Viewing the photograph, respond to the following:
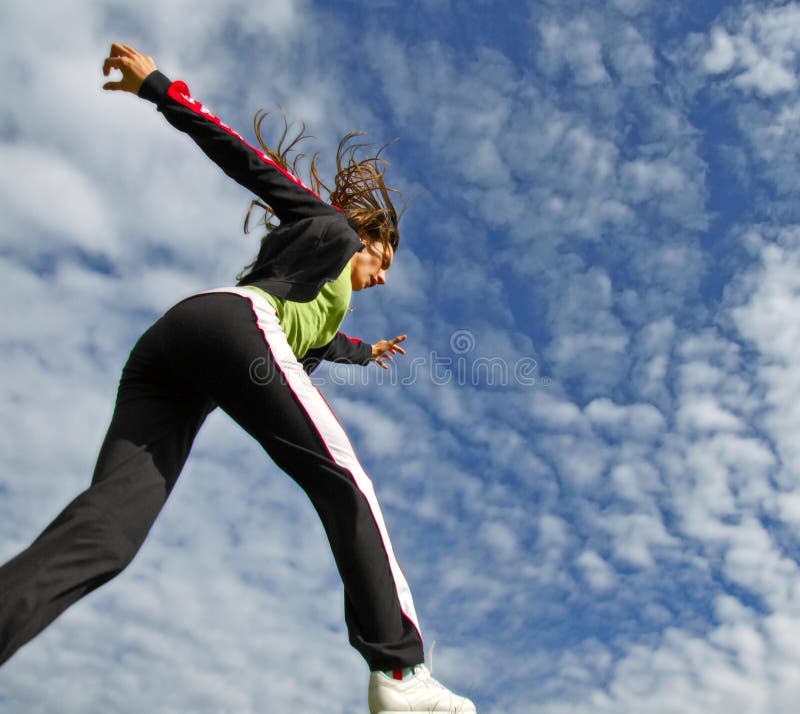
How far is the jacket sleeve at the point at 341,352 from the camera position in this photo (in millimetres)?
4414

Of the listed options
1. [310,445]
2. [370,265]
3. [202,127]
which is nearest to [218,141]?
[202,127]

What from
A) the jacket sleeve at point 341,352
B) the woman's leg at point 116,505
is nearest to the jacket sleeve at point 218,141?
the woman's leg at point 116,505

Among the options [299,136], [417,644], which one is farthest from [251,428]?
[299,136]

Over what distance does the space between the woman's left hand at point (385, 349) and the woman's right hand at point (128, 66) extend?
2.56 meters

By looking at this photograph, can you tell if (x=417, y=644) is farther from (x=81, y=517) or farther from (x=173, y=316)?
(x=173, y=316)

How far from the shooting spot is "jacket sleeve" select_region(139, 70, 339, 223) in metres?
3.32

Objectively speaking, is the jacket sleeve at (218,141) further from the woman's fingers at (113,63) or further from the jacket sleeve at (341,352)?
the jacket sleeve at (341,352)

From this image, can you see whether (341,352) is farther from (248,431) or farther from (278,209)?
(248,431)

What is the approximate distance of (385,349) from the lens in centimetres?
553

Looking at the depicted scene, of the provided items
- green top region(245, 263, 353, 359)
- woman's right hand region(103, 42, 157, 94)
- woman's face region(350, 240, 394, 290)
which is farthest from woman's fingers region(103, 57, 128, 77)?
woman's face region(350, 240, 394, 290)

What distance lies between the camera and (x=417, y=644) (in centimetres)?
293

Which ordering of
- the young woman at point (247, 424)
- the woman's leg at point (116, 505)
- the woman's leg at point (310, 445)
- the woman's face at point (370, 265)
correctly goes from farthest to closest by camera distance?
the woman's face at point (370, 265), the woman's leg at point (310, 445), the young woman at point (247, 424), the woman's leg at point (116, 505)

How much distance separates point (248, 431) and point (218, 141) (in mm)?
1326

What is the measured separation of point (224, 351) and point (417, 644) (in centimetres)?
142
